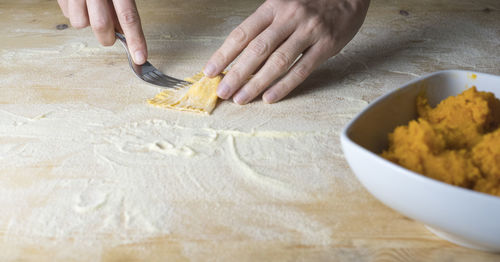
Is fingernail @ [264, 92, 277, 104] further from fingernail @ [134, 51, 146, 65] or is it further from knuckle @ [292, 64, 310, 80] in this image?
fingernail @ [134, 51, 146, 65]

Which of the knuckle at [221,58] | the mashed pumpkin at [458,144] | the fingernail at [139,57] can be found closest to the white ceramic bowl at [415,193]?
the mashed pumpkin at [458,144]

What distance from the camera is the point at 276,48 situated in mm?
1102

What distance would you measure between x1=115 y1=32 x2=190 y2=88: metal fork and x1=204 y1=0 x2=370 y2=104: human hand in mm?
99

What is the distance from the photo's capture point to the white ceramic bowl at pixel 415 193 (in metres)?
0.51

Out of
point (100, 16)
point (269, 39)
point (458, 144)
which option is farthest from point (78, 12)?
point (458, 144)

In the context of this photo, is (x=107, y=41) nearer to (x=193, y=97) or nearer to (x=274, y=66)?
(x=193, y=97)

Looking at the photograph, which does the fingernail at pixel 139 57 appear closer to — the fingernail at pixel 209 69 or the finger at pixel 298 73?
the fingernail at pixel 209 69

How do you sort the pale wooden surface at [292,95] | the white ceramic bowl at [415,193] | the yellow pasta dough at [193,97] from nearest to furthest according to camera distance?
the white ceramic bowl at [415,193] < the pale wooden surface at [292,95] < the yellow pasta dough at [193,97]

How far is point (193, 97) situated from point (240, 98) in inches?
4.2

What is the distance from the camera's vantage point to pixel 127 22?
1.12m

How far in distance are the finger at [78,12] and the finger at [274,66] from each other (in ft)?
1.54

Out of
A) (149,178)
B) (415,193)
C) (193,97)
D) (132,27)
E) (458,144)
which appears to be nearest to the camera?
(415,193)

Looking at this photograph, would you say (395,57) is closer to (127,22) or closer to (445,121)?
(445,121)

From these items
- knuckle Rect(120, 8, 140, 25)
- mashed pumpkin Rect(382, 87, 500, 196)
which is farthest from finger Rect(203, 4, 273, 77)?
mashed pumpkin Rect(382, 87, 500, 196)
